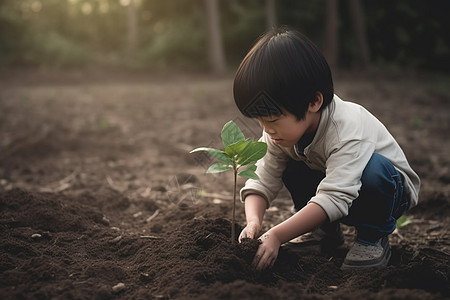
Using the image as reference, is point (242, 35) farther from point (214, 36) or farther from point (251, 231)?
point (251, 231)

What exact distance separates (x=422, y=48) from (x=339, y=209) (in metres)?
14.1

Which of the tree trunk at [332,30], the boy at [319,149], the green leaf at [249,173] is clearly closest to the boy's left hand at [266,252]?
the boy at [319,149]

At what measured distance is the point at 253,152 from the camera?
1.95 m

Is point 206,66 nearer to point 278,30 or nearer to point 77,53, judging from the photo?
point 77,53

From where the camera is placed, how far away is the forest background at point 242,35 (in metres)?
14.1

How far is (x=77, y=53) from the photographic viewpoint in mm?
17344

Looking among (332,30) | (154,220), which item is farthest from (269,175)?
(332,30)

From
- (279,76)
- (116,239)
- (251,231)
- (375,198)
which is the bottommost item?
(116,239)

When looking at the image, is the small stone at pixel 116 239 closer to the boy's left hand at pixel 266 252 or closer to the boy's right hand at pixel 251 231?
the boy's right hand at pixel 251 231

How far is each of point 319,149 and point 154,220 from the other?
4.17 ft

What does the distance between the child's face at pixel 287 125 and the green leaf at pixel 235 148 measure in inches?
7.1

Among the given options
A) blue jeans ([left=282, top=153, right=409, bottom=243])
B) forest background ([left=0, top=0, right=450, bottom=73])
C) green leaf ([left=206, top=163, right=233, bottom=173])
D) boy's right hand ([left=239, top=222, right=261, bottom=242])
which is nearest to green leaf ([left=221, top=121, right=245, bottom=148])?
green leaf ([left=206, top=163, right=233, bottom=173])

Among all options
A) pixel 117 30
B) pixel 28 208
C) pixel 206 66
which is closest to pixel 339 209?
pixel 28 208

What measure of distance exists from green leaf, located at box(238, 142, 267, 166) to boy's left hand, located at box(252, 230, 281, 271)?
0.35 m
